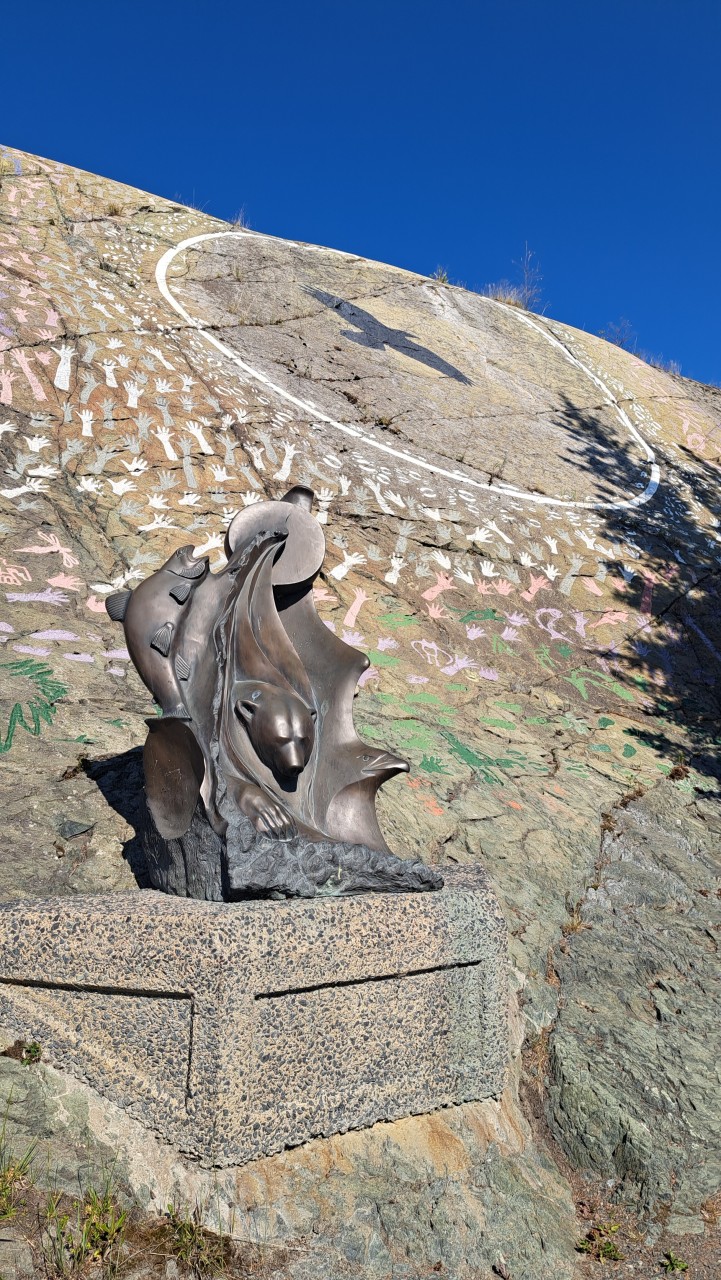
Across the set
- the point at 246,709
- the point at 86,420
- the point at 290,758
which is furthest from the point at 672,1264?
the point at 86,420

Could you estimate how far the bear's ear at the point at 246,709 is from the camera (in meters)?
2.98

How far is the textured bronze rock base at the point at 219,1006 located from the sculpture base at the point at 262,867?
0.21 feet

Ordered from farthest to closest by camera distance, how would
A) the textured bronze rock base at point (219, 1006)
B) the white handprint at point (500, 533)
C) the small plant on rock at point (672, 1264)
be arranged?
the white handprint at point (500, 533), the small plant on rock at point (672, 1264), the textured bronze rock base at point (219, 1006)

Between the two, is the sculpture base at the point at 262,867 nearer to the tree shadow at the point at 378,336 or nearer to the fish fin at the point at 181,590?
the fish fin at the point at 181,590

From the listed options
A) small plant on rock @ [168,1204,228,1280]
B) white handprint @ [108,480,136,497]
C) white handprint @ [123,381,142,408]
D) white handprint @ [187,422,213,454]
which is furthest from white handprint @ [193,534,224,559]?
small plant on rock @ [168,1204,228,1280]

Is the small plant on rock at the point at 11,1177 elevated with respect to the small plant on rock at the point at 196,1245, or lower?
elevated

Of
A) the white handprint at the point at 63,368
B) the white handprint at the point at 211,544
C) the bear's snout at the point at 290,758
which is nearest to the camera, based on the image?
the bear's snout at the point at 290,758

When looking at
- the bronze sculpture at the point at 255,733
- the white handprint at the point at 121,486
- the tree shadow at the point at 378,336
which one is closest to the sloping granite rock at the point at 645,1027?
the bronze sculpture at the point at 255,733

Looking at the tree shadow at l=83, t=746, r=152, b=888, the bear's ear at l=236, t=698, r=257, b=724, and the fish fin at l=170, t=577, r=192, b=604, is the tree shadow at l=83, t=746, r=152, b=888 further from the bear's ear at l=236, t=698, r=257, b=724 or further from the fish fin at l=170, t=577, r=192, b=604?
the fish fin at l=170, t=577, r=192, b=604

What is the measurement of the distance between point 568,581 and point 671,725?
4.65 feet

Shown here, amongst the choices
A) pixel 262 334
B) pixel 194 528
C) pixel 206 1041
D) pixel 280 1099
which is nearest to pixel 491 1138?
pixel 280 1099

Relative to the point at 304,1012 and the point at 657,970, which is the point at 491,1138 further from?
the point at 657,970

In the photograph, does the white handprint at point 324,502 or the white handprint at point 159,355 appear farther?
the white handprint at point 159,355

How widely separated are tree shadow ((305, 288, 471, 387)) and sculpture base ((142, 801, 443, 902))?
7.02 metres
